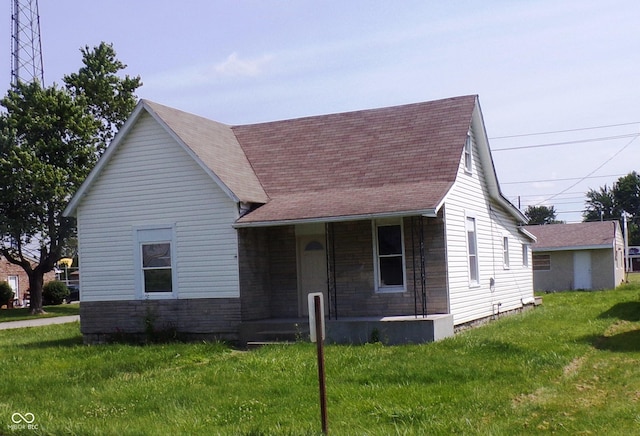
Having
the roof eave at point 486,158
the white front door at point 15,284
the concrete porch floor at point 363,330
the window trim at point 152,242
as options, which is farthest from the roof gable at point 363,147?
the white front door at point 15,284

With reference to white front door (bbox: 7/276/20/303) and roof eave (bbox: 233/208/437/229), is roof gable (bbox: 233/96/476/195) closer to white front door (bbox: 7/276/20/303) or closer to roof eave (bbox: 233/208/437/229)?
roof eave (bbox: 233/208/437/229)

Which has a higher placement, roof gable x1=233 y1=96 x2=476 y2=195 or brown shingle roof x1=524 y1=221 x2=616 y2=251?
roof gable x1=233 y1=96 x2=476 y2=195

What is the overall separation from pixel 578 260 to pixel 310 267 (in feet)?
83.5

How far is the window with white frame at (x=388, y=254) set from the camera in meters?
18.7

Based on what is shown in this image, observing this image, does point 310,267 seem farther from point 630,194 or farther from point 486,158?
point 630,194

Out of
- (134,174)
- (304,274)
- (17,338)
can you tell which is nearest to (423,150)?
(304,274)

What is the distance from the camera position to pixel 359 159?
2053 centimetres

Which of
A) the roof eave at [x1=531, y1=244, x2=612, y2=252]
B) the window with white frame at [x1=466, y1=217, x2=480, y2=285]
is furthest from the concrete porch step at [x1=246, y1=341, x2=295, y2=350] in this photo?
the roof eave at [x1=531, y1=244, x2=612, y2=252]

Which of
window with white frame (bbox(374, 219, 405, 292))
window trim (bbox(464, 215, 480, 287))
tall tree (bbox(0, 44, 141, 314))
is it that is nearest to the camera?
window with white frame (bbox(374, 219, 405, 292))

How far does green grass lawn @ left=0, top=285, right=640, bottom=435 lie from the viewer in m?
9.36

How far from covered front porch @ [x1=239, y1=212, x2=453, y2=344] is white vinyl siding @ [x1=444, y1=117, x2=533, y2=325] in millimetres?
544

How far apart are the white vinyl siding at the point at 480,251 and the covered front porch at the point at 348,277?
54cm

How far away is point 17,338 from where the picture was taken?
926 inches

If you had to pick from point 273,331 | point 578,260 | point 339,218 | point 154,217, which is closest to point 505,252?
point 339,218
